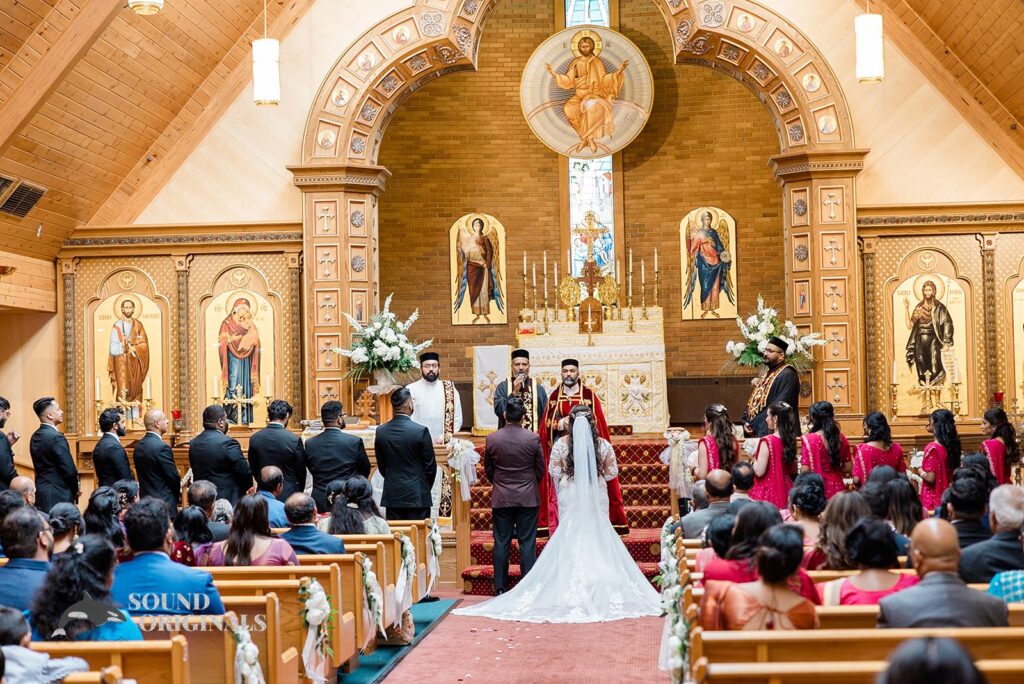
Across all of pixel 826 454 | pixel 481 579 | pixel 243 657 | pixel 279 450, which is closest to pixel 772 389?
pixel 826 454

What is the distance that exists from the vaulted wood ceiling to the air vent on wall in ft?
0.34

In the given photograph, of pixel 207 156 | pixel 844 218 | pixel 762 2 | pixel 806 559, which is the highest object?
pixel 762 2

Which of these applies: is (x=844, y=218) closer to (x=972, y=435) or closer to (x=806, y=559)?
(x=972, y=435)

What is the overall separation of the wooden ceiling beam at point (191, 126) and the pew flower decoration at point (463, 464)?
5.48m

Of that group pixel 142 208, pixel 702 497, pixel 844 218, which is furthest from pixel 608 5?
pixel 702 497

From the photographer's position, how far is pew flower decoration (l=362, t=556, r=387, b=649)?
751 centimetres

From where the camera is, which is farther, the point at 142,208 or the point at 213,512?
the point at 142,208

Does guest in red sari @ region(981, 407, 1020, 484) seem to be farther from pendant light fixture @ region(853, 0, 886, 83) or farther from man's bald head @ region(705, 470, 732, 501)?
pendant light fixture @ region(853, 0, 886, 83)

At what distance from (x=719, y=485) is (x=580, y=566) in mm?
2945

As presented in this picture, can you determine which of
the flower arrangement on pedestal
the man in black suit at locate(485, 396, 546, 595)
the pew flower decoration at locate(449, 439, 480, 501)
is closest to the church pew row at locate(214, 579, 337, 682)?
the man in black suit at locate(485, 396, 546, 595)

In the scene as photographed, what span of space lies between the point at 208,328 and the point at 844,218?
24.1 ft

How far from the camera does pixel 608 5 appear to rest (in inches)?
753

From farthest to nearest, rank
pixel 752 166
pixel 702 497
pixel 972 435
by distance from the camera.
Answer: pixel 752 166, pixel 972 435, pixel 702 497

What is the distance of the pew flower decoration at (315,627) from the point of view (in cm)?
620
